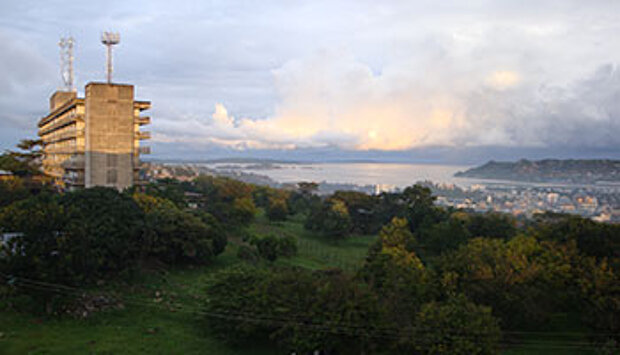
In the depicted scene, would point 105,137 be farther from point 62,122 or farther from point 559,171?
point 559,171

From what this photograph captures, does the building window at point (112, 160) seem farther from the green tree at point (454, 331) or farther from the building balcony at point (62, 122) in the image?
the green tree at point (454, 331)

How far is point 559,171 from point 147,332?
10989cm

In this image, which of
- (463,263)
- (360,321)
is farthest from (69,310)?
(463,263)

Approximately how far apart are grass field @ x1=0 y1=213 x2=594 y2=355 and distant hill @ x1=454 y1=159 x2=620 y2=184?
80.9 m

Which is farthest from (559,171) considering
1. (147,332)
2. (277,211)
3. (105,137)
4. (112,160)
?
(147,332)

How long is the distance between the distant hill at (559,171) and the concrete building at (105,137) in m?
87.3

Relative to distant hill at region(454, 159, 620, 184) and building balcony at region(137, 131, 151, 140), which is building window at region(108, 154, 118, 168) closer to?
building balcony at region(137, 131, 151, 140)

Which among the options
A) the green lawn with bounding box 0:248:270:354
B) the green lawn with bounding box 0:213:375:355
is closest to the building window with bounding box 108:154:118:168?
the green lawn with bounding box 0:213:375:355

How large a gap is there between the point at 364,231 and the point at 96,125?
108 ft

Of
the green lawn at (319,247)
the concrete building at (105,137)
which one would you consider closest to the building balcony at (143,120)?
the concrete building at (105,137)

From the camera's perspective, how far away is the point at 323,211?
50281mm

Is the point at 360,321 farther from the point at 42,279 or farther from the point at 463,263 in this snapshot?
the point at 42,279

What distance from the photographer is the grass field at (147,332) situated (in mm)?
17594

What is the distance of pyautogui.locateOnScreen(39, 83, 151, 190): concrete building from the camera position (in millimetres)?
39562
